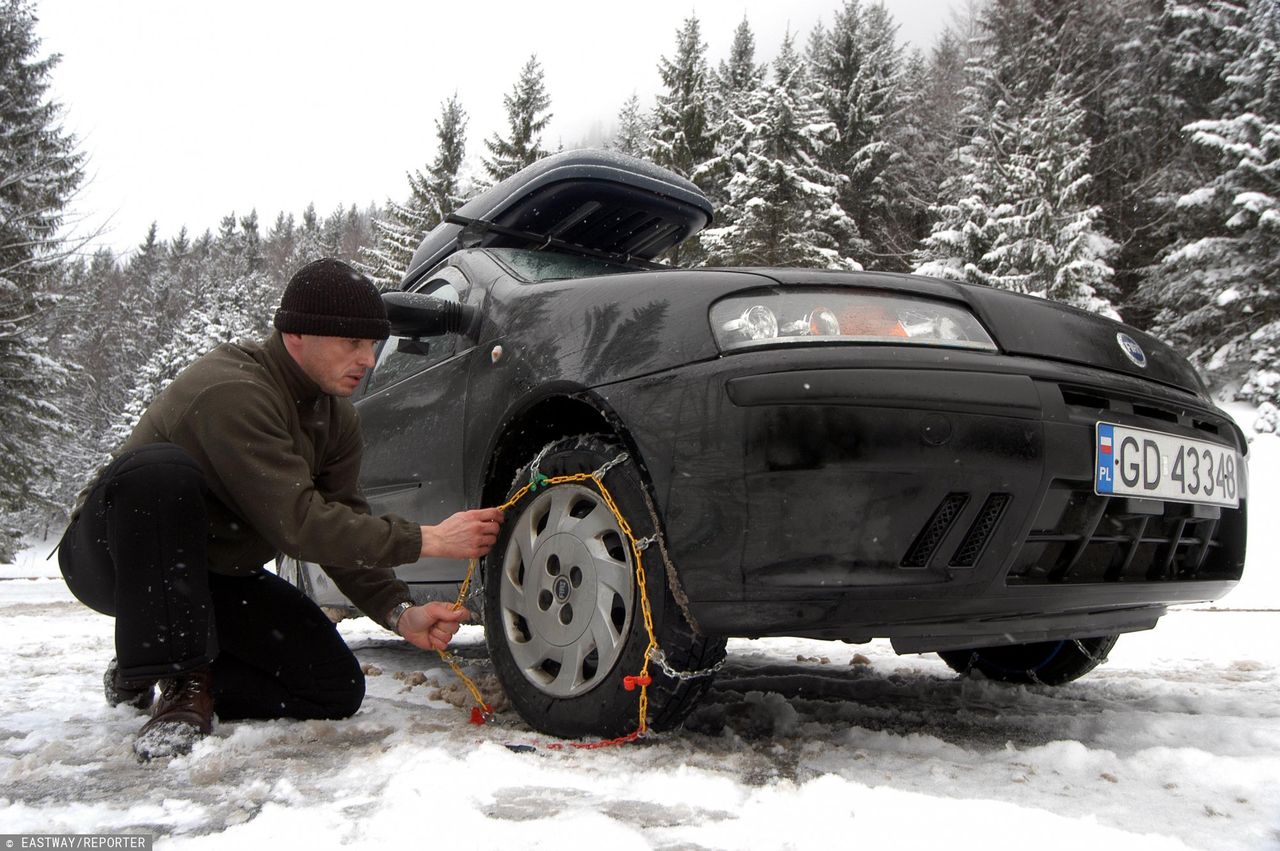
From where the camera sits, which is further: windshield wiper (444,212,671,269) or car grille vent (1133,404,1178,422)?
windshield wiper (444,212,671,269)

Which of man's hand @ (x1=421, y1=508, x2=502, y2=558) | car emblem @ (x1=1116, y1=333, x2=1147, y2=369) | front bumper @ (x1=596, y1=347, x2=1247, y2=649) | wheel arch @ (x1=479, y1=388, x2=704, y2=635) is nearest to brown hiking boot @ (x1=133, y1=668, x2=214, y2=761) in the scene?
man's hand @ (x1=421, y1=508, x2=502, y2=558)

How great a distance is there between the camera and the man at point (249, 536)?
1.87 m

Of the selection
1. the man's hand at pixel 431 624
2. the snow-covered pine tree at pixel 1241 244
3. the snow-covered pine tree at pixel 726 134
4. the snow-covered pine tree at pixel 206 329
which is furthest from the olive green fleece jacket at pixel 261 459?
the snow-covered pine tree at pixel 206 329

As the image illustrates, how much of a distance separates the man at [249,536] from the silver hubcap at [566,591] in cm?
13

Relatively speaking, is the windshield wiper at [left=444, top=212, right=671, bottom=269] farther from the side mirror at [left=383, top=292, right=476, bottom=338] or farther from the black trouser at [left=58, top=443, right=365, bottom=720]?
the black trouser at [left=58, top=443, right=365, bottom=720]

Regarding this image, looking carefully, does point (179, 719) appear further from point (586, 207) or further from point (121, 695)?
point (586, 207)

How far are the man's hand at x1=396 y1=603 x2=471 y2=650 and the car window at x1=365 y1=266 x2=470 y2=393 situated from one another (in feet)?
2.61

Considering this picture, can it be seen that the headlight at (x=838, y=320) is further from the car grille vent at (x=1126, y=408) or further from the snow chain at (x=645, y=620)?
the snow chain at (x=645, y=620)

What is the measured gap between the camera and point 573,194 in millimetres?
3061

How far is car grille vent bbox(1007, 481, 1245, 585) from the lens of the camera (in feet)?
5.69

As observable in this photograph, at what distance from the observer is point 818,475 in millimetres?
1588

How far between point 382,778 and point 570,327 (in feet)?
3.43

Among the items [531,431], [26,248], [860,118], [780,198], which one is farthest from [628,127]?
[531,431]

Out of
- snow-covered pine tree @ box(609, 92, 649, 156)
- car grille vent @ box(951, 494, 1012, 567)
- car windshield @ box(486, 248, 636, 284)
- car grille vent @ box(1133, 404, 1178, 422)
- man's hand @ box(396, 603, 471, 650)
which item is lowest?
man's hand @ box(396, 603, 471, 650)
